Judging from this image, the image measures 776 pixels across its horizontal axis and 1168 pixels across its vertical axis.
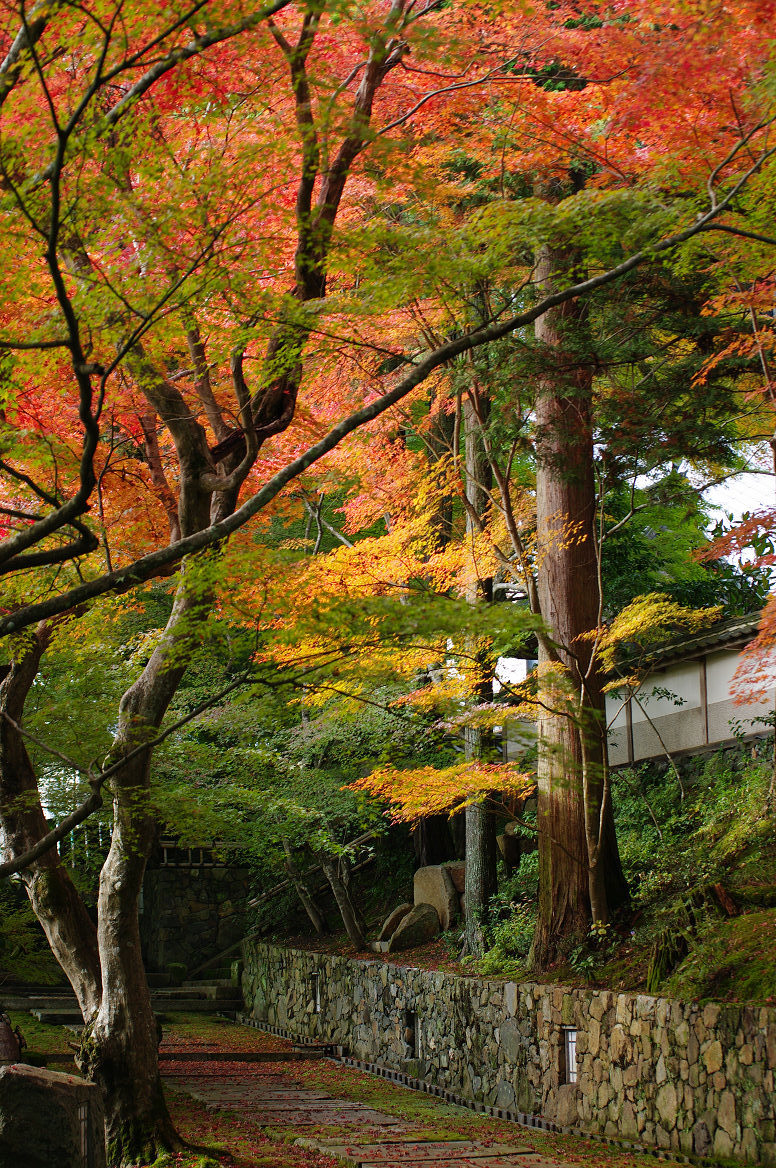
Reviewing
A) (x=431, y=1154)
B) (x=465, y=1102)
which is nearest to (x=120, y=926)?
(x=431, y=1154)

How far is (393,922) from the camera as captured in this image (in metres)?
14.8

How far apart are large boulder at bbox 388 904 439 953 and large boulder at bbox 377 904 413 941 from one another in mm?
373

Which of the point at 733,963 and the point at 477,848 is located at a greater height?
the point at 477,848

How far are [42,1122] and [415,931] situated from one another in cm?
980

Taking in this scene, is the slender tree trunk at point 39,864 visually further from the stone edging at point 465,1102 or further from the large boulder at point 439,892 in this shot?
the large boulder at point 439,892

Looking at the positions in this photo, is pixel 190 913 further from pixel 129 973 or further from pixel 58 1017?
pixel 129 973

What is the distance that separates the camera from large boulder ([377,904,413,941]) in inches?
578

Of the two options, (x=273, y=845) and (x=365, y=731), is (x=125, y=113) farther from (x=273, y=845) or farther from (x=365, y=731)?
(x=273, y=845)

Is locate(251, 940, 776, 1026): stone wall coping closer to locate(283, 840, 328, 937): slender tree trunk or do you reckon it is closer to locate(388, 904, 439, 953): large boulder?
locate(388, 904, 439, 953): large boulder

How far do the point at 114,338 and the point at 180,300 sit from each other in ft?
1.39

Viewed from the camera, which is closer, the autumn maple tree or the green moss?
the autumn maple tree

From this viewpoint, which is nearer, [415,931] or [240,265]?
[240,265]

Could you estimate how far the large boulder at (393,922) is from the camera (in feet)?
48.2

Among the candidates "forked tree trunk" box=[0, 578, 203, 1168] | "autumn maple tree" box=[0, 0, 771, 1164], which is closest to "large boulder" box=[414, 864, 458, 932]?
"autumn maple tree" box=[0, 0, 771, 1164]
